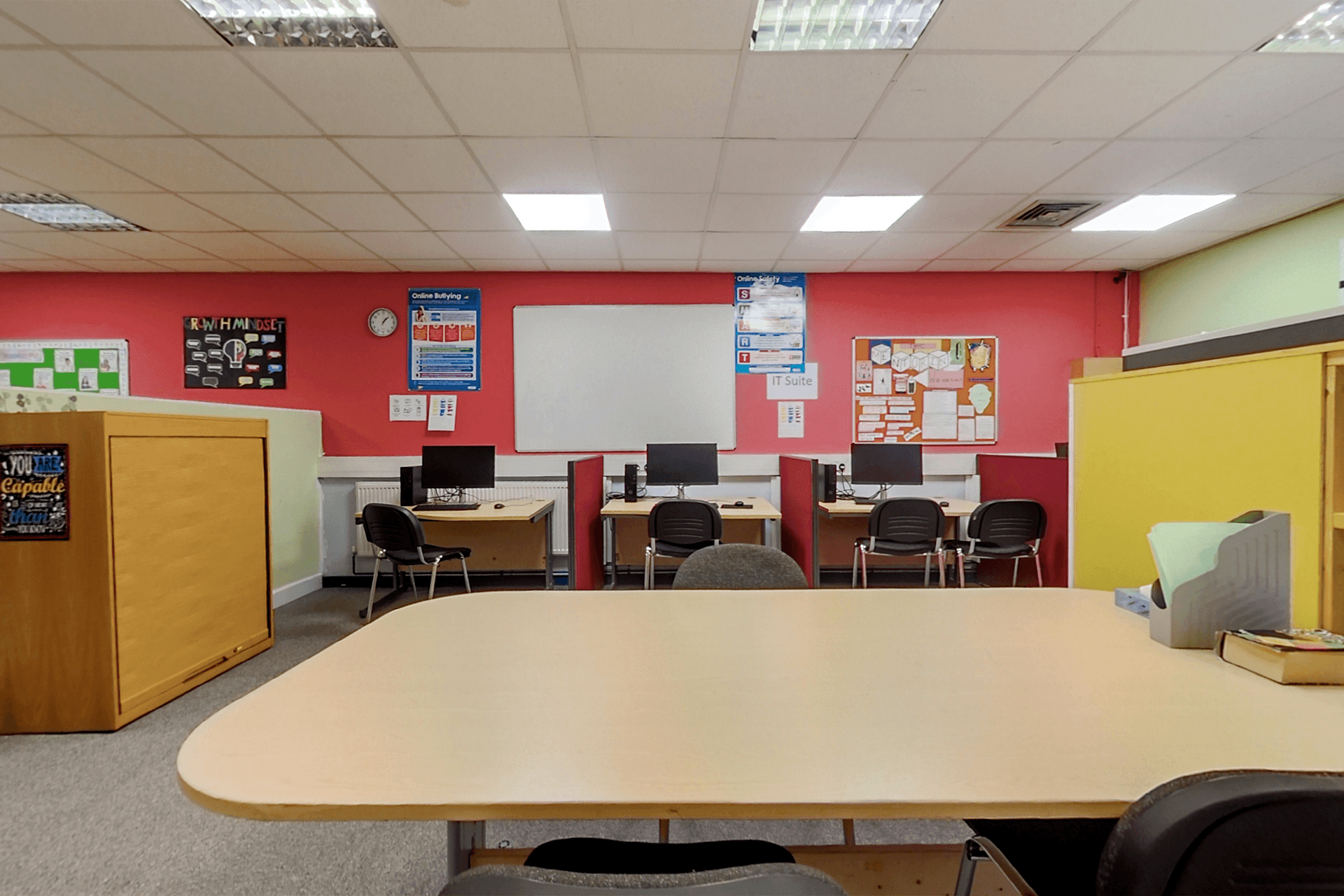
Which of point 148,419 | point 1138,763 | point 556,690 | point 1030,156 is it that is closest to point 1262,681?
point 1138,763

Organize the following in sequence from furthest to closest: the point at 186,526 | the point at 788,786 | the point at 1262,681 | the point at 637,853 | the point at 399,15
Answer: the point at 186,526, the point at 399,15, the point at 1262,681, the point at 637,853, the point at 788,786

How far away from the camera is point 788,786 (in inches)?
27.2

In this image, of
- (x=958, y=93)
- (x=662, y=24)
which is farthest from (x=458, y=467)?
(x=958, y=93)

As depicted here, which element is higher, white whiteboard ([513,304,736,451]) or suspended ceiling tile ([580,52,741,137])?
suspended ceiling tile ([580,52,741,137])

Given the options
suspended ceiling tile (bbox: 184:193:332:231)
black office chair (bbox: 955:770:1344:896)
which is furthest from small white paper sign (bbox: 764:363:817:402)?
black office chair (bbox: 955:770:1344:896)

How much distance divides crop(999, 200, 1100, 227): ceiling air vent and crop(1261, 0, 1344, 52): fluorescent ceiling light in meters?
1.28

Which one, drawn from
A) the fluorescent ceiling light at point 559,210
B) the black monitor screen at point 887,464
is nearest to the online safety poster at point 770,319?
the black monitor screen at point 887,464

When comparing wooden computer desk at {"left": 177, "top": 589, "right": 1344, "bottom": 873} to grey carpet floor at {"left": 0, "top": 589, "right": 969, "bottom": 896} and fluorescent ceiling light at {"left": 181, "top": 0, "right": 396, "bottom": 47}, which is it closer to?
grey carpet floor at {"left": 0, "top": 589, "right": 969, "bottom": 896}

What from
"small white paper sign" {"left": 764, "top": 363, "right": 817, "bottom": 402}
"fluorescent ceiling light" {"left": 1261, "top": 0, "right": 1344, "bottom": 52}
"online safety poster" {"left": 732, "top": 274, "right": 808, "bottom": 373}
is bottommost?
"small white paper sign" {"left": 764, "top": 363, "right": 817, "bottom": 402}

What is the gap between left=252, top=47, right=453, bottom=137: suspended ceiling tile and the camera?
2.07 meters

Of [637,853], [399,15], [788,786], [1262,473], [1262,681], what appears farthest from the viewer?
[399,15]

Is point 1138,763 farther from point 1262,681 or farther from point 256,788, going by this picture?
point 256,788

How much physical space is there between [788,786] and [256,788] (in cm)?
66

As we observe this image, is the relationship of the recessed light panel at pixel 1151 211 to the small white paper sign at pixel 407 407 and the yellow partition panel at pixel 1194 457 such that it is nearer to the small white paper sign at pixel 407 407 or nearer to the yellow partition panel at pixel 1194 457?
the yellow partition panel at pixel 1194 457
